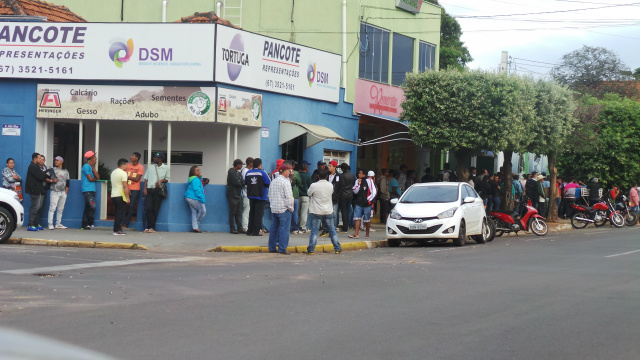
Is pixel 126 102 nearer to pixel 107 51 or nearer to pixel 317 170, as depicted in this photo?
pixel 107 51

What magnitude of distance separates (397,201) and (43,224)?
30.3 ft

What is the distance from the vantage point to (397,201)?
2050cm

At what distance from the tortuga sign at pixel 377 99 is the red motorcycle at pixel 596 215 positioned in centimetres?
766

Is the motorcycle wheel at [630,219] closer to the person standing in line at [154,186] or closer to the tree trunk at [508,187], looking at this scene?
the tree trunk at [508,187]

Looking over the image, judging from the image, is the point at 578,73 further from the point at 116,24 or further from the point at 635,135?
the point at 116,24

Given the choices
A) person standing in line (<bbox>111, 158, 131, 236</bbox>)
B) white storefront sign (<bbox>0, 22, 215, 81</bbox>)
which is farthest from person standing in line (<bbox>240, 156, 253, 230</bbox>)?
person standing in line (<bbox>111, 158, 131, 236</bbox>)

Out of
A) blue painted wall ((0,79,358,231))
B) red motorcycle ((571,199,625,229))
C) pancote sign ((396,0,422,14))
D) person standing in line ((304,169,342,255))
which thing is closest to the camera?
person standing in line ((304,169,342,255))

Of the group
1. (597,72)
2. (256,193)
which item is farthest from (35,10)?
(597,72)

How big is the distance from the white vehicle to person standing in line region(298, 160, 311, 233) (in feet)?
25.3

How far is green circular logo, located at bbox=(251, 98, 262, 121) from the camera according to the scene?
2238cm

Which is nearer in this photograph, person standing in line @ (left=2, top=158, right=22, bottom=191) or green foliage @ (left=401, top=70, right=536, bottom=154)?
person standing in line @ (left=2, top=158, right=22, bottom=191)

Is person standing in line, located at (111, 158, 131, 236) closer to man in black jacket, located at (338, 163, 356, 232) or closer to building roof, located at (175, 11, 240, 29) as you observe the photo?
man in black jacket, located at (338, 163, 356, 232)

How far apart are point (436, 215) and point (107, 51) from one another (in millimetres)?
9568

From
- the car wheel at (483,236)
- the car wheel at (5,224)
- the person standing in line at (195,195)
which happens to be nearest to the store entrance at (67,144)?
the person standing in line at (195,195)
